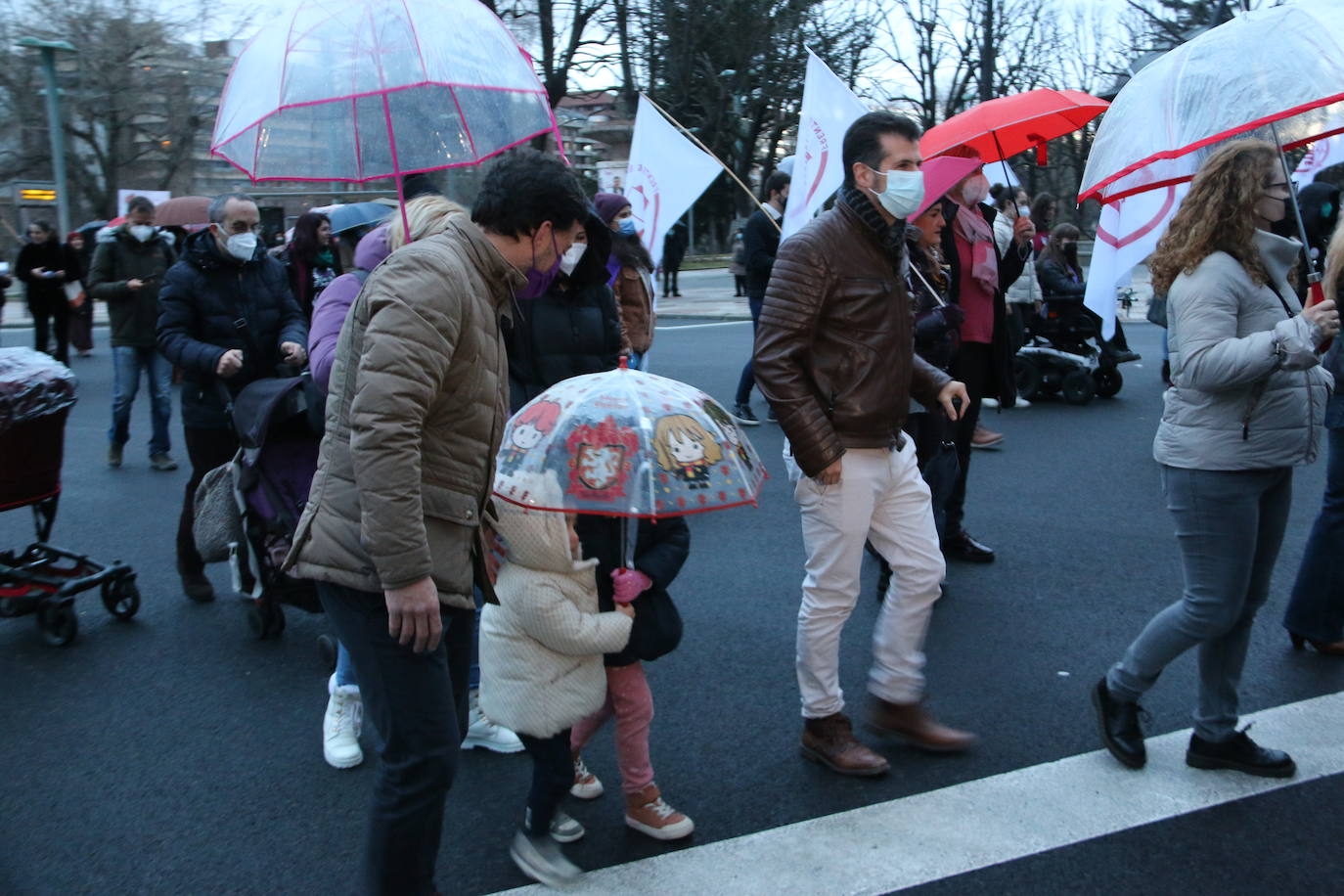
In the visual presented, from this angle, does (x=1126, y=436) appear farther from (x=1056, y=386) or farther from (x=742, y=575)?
(x=742, y=575)

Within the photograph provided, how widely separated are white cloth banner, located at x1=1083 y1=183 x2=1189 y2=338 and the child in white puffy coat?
2866 millimetres

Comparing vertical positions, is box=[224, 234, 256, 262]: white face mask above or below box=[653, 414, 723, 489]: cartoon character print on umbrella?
above

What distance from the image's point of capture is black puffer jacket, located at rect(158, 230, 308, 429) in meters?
5.10

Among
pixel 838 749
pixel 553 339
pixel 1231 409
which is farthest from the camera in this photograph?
pixel 553 339

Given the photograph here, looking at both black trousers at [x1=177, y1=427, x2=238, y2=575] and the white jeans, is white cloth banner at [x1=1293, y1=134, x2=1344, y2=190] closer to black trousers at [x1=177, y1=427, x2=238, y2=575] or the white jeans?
the white jeans

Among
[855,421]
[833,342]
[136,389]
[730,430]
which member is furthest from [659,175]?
[730,430]

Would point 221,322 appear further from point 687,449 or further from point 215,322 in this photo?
point 687,449

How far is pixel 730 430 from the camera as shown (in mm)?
2908

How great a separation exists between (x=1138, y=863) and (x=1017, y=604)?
2.14m

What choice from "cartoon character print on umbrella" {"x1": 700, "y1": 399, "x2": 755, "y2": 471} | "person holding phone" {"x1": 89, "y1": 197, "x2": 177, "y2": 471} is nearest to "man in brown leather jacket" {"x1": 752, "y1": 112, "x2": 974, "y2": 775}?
"cartoon character print on umbrella" {"x1": 700, "y1": 399, "x2": 755, "y2": 471}

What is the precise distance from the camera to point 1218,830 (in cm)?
324

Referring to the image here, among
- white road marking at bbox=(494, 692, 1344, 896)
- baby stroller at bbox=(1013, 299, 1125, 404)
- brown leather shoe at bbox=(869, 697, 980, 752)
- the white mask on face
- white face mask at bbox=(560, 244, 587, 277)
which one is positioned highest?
the white mask on face

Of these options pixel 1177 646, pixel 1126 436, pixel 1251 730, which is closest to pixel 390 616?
pixel 1177 646

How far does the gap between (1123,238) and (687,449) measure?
2.97m
